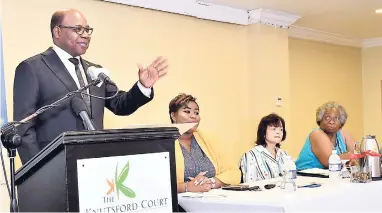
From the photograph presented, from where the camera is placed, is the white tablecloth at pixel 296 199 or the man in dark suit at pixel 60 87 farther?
the man in dark suit at pixel 60 87

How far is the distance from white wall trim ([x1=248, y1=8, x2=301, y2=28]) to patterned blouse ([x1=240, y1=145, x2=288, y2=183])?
2.09m

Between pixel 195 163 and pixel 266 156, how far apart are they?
1.82 feet

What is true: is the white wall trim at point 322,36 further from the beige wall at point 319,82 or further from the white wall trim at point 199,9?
the white wall trim at point 199,9

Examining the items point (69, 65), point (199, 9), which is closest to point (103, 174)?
point (69, 65)

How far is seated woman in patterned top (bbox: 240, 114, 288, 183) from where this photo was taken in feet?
9.58

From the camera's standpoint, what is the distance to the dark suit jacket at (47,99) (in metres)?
2.52

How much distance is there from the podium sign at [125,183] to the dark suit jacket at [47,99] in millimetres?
1085

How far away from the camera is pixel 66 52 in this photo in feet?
8.79

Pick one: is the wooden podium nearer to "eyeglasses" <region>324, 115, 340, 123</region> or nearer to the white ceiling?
"eyeglasses" <region>324, 115, 340, 123</region>

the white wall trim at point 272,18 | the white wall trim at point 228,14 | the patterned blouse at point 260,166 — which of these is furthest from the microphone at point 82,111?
the white wall trim at point 272,18

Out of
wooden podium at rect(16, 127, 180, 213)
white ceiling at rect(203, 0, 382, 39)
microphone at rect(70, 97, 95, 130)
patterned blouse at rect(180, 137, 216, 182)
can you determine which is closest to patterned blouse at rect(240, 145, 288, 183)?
patterned blouse at rect(180, 137, 216, 182)

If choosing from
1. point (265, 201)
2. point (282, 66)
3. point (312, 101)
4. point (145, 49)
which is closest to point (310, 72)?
point (312, 101)

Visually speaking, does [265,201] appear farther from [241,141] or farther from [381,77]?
[381,77]

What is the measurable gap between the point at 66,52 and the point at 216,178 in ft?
3.56
